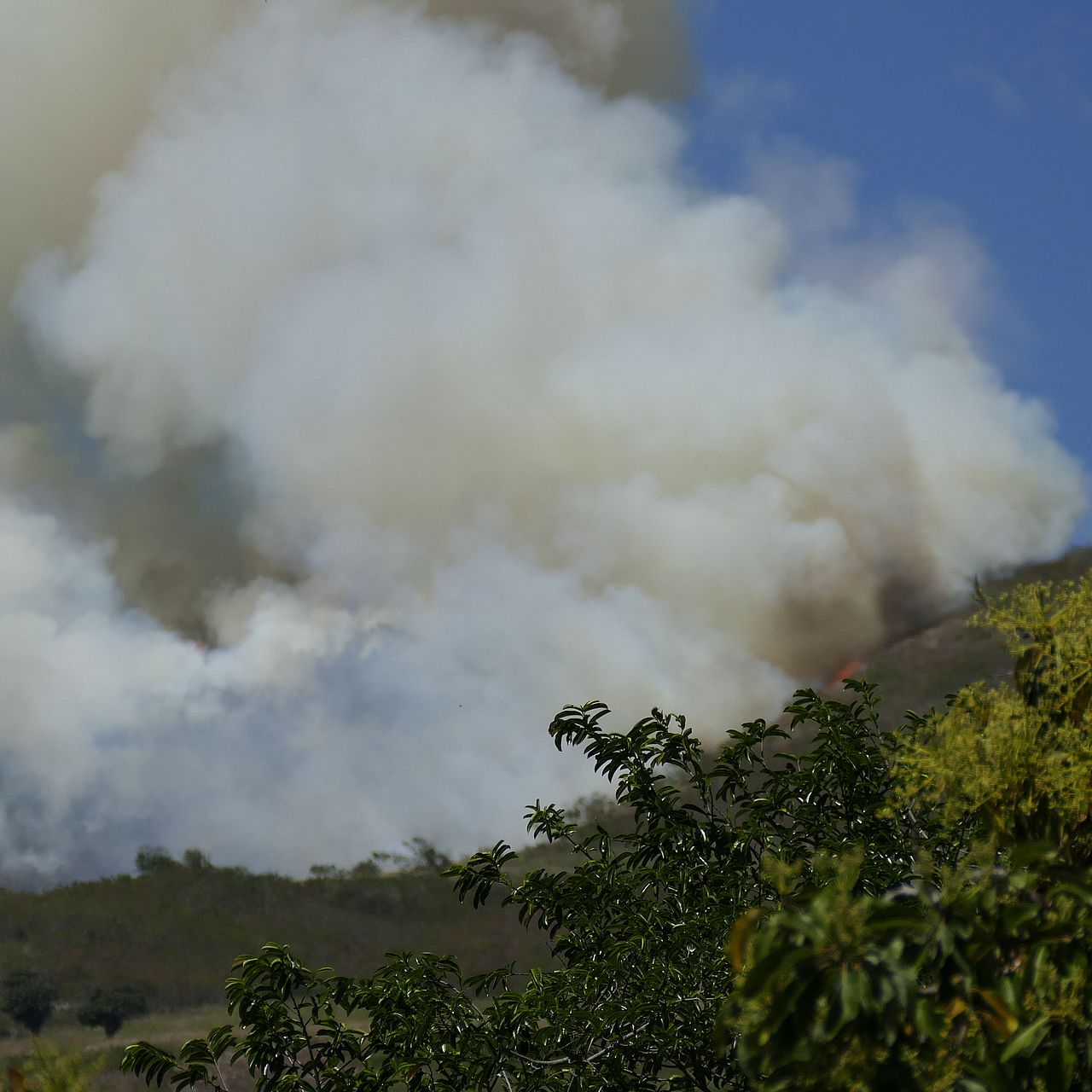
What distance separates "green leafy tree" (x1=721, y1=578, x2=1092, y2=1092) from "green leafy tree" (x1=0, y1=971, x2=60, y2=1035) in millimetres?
90739

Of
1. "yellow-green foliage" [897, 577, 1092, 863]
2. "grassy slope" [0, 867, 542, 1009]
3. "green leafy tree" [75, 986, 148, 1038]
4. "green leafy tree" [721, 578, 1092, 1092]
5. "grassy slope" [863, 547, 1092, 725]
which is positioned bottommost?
"green leafy tree" [75, 986, 148, 1038]

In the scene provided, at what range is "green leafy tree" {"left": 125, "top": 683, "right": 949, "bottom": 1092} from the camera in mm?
10633

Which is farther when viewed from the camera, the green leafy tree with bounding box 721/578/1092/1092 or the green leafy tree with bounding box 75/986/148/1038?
the green leafy tree with bounding box 75/986/148/1038

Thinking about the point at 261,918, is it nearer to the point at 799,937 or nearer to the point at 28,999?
the point at 28,999

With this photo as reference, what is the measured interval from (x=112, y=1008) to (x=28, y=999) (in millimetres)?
6398

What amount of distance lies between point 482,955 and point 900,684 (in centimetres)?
4606

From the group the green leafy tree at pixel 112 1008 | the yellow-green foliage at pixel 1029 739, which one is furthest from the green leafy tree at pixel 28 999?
the yellow-green foliage at pixel 1029 739

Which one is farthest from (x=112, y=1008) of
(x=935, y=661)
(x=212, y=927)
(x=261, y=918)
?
(x=935, y=661)

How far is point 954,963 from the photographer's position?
15.1 feet

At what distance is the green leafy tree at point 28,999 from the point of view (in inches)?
3351

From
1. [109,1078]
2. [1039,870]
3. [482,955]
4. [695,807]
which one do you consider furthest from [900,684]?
[1039,870]

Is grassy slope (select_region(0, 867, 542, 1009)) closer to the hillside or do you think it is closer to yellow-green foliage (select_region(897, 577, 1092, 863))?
the hillside

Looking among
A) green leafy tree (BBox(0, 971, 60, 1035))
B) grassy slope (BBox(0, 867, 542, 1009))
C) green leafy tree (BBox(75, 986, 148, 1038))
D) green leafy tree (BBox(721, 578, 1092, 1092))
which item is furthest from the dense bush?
grassy slope (BBox(0, 867, 542, 1009))

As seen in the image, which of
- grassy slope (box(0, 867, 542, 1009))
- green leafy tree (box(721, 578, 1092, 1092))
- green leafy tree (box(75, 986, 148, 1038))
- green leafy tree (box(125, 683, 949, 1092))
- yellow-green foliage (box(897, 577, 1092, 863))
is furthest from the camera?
grassy slope (box(0, 867, 542, 1009))
